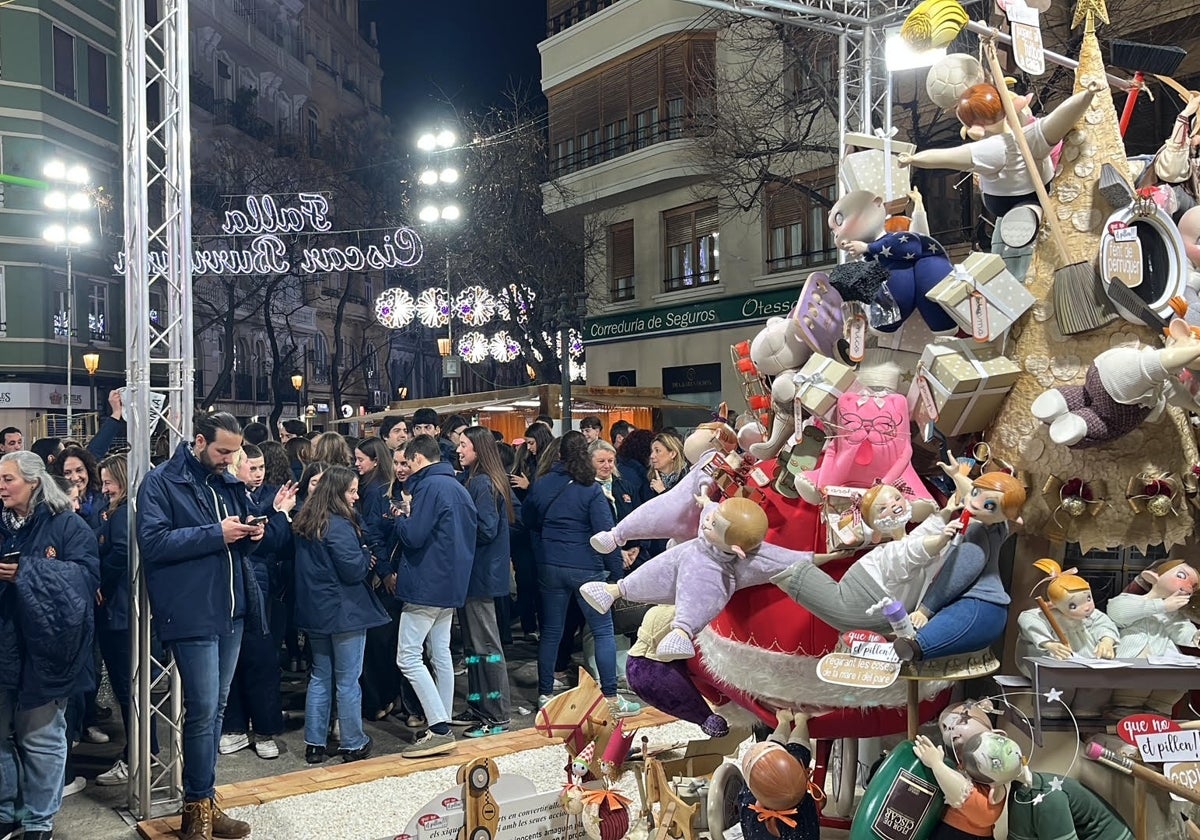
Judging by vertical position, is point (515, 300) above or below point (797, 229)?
below

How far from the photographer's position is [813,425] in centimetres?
318

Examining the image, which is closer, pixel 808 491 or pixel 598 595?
pixel 808 491

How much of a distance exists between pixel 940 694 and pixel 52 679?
3295mm

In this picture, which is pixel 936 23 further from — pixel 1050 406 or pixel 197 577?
pixel 197 577

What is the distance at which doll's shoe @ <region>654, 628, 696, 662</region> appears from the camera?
2.82 m

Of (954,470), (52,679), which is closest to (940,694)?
(954,470)

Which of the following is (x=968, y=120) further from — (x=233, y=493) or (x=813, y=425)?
(x=233, y=493)

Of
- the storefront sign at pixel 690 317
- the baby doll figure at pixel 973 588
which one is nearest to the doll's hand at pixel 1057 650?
the baby doll figure at pixel 973 588

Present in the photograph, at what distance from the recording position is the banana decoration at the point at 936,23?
2906 millimetres

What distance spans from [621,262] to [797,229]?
157 inches

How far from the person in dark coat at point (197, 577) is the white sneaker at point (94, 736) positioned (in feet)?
6.29

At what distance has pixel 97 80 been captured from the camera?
64.5 feet

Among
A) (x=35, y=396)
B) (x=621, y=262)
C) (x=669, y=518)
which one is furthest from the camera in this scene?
(x=35, y=396)

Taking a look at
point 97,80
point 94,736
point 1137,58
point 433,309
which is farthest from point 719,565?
point 97,80
